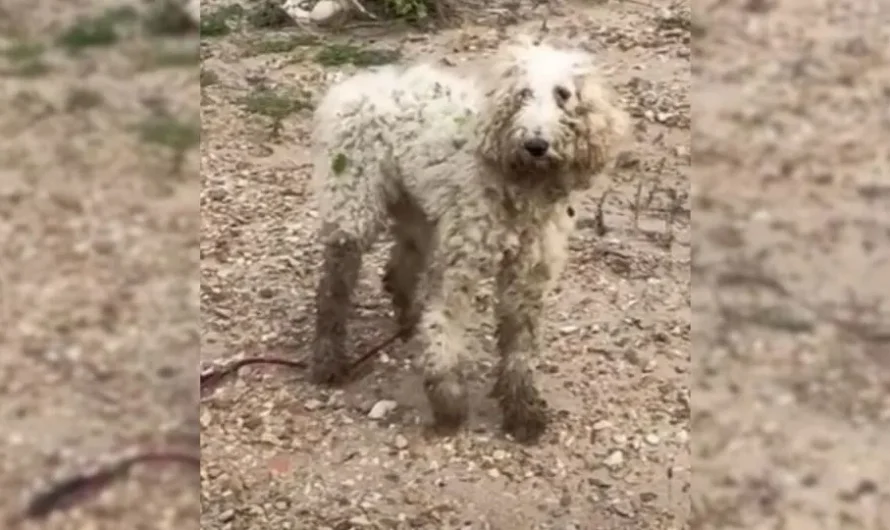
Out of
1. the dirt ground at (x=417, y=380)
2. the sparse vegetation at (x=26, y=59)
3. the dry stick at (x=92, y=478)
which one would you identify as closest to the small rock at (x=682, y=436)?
the dirt ground at (x=417, y=380)

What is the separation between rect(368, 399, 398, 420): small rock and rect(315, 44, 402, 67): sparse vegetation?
0.42 meters

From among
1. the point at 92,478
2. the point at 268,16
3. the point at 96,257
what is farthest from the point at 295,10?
the point at 92,478

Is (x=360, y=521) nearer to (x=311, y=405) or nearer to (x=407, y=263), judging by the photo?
(x=311, y=405)

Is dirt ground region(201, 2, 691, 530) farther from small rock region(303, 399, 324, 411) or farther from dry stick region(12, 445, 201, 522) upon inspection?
dry stick region(12, 445, 201, 522)

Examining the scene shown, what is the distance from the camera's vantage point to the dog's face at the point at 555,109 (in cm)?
173

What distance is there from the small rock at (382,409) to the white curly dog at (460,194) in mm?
51

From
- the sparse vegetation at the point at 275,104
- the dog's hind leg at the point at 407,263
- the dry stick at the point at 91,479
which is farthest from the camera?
the dog's hind leg at the point at 407,263

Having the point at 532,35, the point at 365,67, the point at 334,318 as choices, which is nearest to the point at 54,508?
the point at 334,318

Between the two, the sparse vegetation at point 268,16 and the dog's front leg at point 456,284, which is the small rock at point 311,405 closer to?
the dog's front leg at point 456,284

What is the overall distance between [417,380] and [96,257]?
0.47 meters

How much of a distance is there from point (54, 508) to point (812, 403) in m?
0.85

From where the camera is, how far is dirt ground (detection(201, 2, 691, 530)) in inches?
65.4

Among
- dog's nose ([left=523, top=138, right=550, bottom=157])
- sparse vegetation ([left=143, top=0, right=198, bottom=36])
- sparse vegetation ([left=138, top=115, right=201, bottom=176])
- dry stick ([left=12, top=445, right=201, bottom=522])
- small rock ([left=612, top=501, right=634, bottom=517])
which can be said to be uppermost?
sparse vegetation ([left=143, top=0, right=198, bottom=36])

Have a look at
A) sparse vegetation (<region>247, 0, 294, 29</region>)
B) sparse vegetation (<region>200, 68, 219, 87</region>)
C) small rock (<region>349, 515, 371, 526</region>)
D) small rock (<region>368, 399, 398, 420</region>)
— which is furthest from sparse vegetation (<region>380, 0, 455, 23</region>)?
small rock (<region>349, 515, 371, 526</region>)
